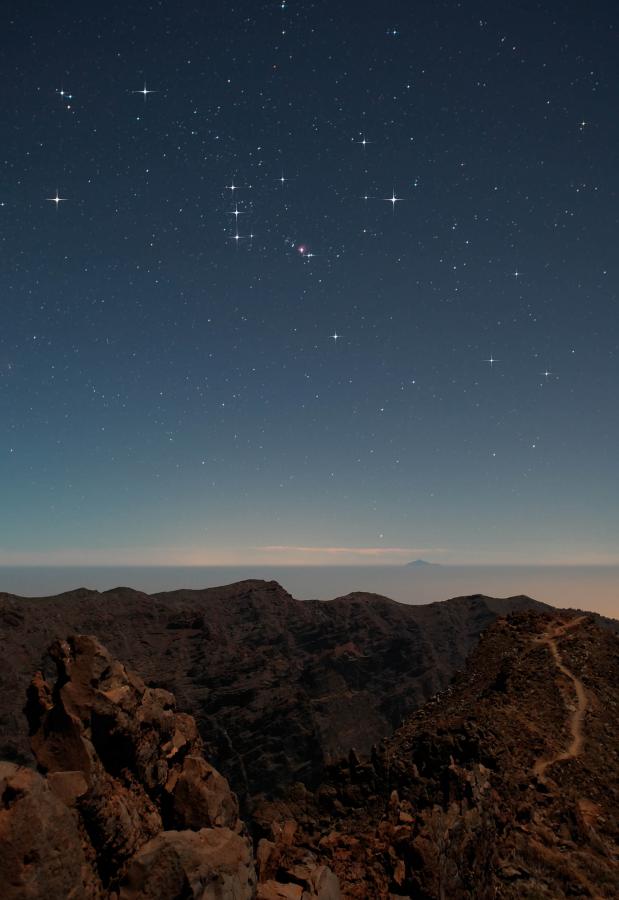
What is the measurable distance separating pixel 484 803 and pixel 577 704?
1638 cm

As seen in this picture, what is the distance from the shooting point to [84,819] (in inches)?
403

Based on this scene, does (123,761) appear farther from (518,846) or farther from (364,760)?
(518,846)

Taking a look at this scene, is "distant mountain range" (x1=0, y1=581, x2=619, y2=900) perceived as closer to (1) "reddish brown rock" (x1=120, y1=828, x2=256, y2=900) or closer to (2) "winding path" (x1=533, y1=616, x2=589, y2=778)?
(1) "reddish brown rock" (x1=120, y1=828, x2=256, y2=900)

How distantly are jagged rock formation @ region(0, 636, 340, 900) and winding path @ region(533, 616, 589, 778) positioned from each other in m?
17.3

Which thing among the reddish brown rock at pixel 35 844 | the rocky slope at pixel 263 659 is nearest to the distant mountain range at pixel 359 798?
the reddish brown rock at pixel 35 844

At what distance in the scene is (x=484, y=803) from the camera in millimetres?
18812

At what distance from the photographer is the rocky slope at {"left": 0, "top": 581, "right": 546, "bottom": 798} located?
82.6 m

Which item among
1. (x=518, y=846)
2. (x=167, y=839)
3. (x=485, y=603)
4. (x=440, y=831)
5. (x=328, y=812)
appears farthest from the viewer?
(x=485, y=603)

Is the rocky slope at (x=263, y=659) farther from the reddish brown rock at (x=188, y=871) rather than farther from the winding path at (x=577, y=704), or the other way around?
the reddish brown rock at (x=188, y=871)

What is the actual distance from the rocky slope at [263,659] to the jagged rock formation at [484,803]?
52649mm

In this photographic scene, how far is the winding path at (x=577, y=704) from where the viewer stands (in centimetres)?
2555

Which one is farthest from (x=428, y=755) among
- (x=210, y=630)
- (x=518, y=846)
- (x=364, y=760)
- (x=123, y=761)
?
(x=210, y=630)

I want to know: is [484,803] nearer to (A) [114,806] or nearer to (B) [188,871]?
(B) [188,871]

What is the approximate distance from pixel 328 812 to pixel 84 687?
42.0ft
